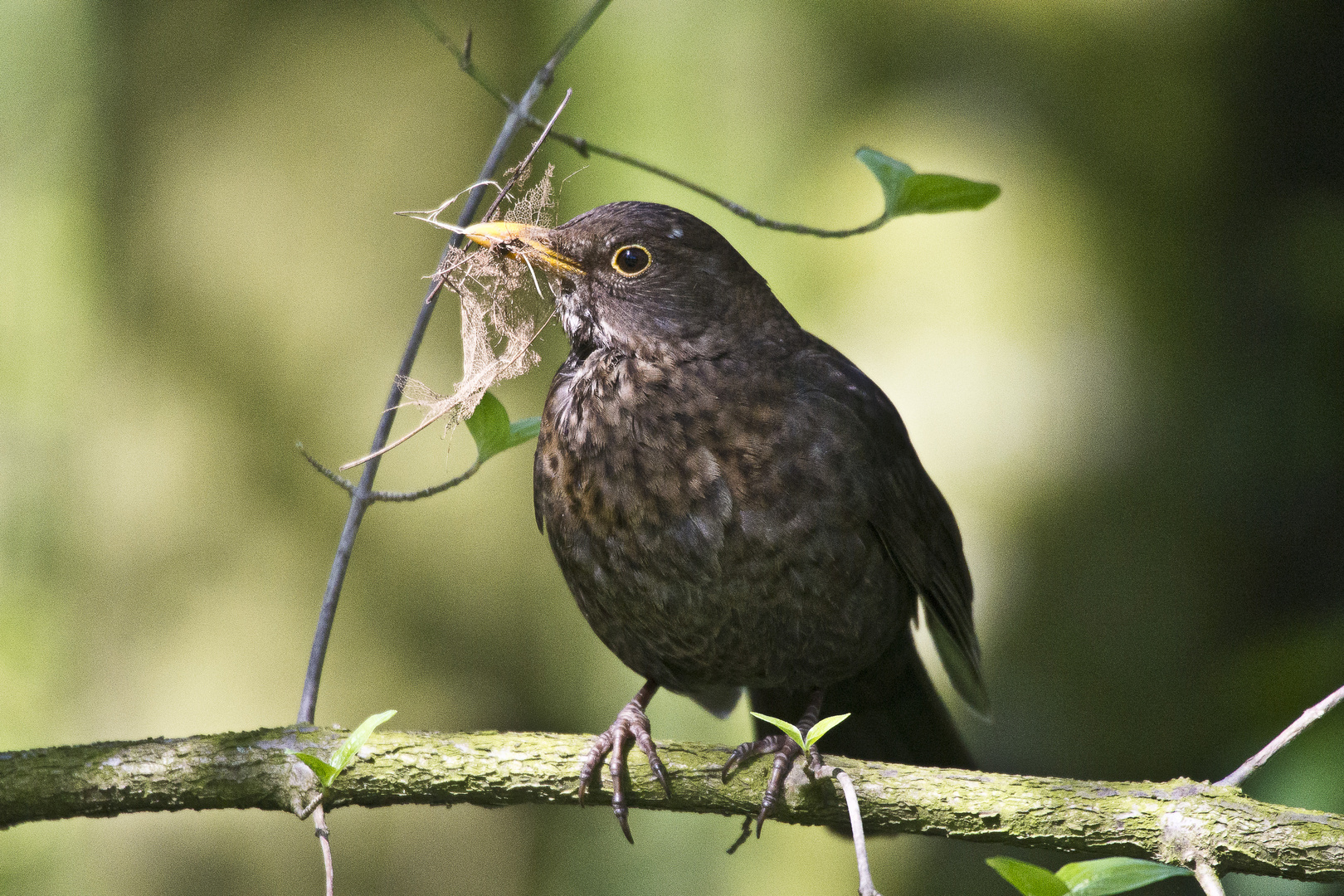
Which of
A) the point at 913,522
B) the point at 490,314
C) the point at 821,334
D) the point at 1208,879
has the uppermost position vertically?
the point at 821,334

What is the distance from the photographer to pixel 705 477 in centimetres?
228

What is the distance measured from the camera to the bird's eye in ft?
7.78

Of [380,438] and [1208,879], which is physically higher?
[380,438]

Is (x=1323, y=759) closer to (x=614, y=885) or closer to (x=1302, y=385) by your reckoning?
(x=1302, y=385)

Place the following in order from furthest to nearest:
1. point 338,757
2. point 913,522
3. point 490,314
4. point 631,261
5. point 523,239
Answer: point 913,522
point 631,261
point 523,239
point 490,314
point 338,757

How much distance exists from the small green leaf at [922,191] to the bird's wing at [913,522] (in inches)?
21.1

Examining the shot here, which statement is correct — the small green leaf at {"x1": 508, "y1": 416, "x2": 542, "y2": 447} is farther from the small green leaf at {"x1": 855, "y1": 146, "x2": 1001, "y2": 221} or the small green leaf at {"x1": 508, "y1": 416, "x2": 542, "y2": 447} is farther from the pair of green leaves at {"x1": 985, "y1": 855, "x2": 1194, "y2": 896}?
the pair of green leaves at {"x1": 985, "y1": 855, "x2": 1194, "y2": 896}

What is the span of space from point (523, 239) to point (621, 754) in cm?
105

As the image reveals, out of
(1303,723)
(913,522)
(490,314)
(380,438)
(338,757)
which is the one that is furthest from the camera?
(913,522)

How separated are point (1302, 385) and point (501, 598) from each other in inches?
116

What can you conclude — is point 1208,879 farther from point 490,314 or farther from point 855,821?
point 490,314

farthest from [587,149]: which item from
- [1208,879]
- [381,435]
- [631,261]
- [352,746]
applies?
[1208,879]

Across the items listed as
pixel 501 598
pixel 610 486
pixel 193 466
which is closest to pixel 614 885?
pixel 501 598

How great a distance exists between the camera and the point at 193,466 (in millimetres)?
3912
